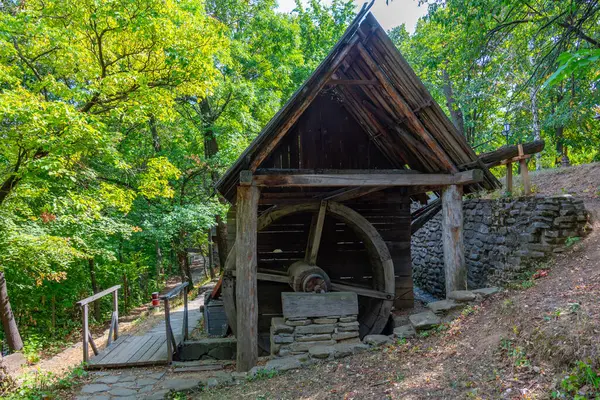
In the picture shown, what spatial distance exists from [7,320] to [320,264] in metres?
7.12

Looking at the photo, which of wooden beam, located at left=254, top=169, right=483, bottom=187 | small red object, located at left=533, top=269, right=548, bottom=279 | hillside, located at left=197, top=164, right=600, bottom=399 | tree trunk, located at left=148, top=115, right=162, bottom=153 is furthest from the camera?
tree trunk, located at left=148, top=115, right=162, bottom=153

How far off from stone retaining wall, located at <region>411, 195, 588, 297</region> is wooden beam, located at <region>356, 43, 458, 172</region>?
1805mm

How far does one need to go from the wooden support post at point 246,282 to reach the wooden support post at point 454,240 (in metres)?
2.89

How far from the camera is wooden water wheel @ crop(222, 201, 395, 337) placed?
242 inches

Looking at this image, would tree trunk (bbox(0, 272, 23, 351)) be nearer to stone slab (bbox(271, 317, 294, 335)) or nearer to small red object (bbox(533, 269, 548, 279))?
stone slab (bbox(271, 317, 294, 335))

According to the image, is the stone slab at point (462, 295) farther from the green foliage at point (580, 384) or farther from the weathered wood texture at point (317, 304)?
the green foliage at point (580, 384)

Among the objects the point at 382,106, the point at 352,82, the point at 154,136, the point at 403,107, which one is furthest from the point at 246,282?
the point at 154,136

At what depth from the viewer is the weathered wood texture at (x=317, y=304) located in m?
5.29

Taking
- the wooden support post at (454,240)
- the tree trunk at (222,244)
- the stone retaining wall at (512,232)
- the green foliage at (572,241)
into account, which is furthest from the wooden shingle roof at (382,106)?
the tree trunk at (222,244)

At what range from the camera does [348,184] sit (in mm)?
5113

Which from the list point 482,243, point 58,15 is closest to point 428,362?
point 482,243

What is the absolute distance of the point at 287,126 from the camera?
477cm

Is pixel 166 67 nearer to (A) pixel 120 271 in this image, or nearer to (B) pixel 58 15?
(B) pixel 58 15

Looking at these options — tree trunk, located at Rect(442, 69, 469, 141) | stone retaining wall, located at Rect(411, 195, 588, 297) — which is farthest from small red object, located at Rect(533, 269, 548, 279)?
tree trunk, located at Rect(442, 69, 469, 141)
